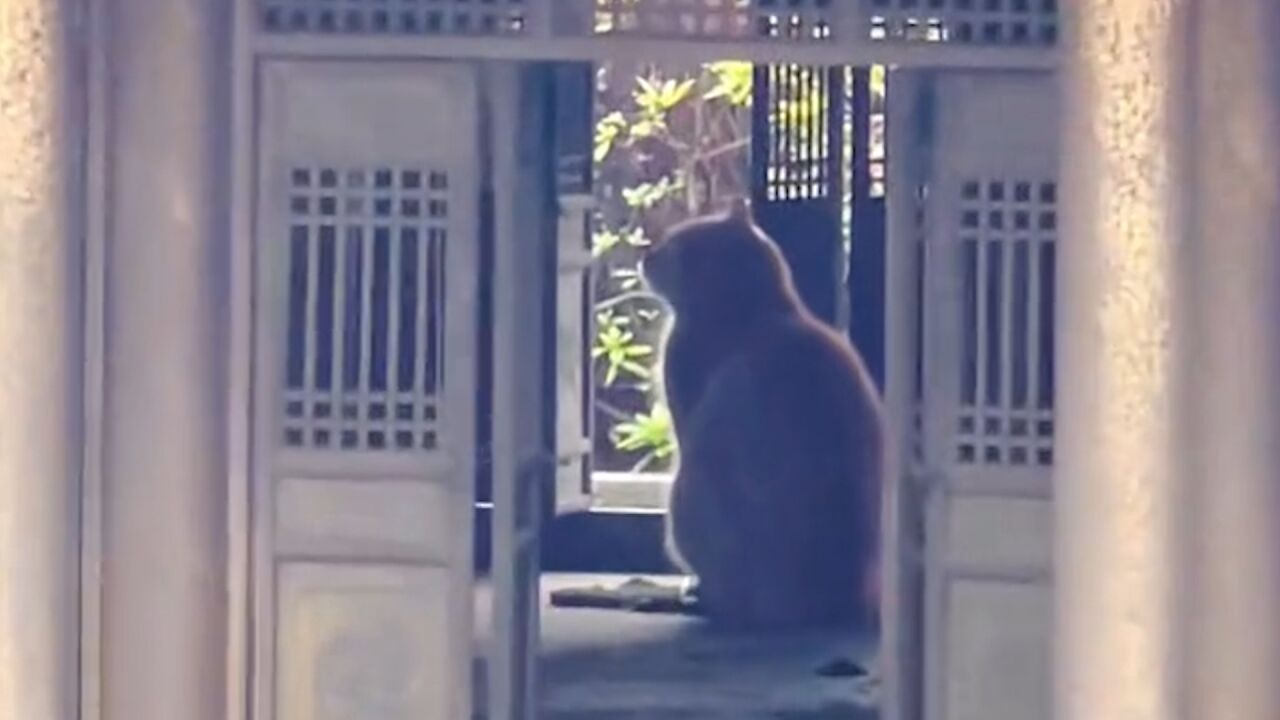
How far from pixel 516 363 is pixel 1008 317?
43.6 inches

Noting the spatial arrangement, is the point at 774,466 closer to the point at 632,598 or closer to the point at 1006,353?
the point at 632,598

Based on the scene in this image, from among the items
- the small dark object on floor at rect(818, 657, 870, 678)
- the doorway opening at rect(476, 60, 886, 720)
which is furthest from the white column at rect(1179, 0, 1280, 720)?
the small dark object on floor at rect(818, 657, 870, 678)

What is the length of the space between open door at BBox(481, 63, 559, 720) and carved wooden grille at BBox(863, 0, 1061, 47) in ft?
2.76

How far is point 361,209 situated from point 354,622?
0.89 meters

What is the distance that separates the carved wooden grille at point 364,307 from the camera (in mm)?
6961

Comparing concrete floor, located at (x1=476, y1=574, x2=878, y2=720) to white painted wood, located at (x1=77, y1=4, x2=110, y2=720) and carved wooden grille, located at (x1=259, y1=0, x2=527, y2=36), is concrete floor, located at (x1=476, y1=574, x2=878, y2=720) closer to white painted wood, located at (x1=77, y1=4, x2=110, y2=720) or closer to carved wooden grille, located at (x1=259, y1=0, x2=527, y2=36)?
white painted wood, located at (x1=77, y1=4, x2=110, y2=720)

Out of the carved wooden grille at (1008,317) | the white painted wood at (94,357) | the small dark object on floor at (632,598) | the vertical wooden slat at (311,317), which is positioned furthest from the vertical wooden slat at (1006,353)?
the small dark object on floor at (632,598)

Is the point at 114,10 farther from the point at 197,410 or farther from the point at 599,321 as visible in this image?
the point at 599,321

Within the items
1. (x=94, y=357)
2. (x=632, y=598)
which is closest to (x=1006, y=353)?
(x=94, y=357)

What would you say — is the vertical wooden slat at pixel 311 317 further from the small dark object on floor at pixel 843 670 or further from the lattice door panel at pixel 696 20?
the small dark object on floor at pixel 843 670

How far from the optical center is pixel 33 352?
6184 mm

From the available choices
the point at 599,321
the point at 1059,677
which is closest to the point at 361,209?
the point at 1059,677

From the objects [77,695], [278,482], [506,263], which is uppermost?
[506,263]

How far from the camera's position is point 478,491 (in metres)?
7.84
